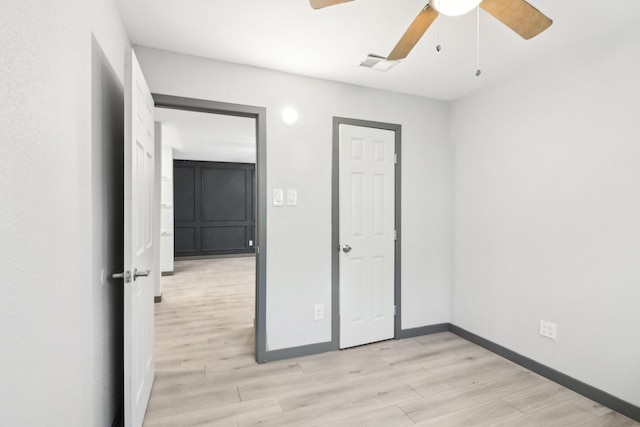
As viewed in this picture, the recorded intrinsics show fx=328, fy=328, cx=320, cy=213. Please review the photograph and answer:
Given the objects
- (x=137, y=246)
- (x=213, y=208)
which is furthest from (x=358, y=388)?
(x=213, y=208)

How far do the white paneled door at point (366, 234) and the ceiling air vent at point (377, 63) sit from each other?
0.57 metres

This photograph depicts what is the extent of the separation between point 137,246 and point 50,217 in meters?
0.82

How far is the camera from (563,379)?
7.88 feet

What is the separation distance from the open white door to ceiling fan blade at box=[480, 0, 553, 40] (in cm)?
172

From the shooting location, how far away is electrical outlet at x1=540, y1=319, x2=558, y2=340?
2.47 meters

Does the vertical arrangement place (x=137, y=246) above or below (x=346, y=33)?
below

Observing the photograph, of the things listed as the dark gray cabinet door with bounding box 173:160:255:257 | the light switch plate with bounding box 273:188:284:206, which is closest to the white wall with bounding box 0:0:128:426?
the light switch plate with bounding box 273:188:284:206

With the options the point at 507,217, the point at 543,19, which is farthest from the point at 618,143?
the point at 543,19

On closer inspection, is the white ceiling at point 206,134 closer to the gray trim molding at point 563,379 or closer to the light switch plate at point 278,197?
the light switch plate at point 278,197

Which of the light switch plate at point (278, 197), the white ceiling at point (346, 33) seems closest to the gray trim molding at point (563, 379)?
the light switch plate at point (278, 197)

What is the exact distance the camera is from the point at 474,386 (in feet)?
7.84

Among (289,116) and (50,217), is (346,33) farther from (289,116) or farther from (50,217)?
(50,217)

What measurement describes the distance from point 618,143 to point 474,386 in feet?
6.25

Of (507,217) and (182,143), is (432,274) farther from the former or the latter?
(182,143)
